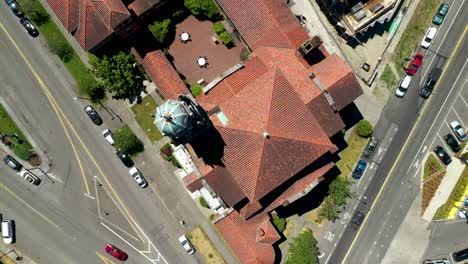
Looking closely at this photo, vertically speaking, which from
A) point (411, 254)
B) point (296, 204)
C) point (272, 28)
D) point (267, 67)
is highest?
point (272, 28)

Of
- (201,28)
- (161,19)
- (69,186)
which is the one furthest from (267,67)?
(69,186)

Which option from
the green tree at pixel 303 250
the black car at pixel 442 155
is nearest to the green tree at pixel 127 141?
the green tree at pixel 303 250

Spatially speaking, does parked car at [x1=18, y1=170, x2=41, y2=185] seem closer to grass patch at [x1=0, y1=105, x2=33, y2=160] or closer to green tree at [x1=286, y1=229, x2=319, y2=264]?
grass patch at [x1=0, y1=105, x2=33, y2=160]

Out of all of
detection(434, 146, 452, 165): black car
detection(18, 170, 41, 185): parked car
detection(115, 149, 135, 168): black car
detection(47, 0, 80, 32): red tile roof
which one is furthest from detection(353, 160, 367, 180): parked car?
detection(18, 170, 41, 185): parked car

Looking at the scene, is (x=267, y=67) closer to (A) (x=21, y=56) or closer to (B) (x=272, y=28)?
(B) (x=272, y=28)

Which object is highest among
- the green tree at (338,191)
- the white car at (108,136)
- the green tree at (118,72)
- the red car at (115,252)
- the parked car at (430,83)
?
the green tree at (118,72)

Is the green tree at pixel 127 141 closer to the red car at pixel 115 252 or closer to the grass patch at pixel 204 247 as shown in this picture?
the red car at pixel 115 252

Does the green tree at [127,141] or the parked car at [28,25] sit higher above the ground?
the parked car at [28,25]

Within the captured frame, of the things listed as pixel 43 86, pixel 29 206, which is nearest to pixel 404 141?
pixel 43 86

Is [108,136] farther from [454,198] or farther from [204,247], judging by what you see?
[454,198]
